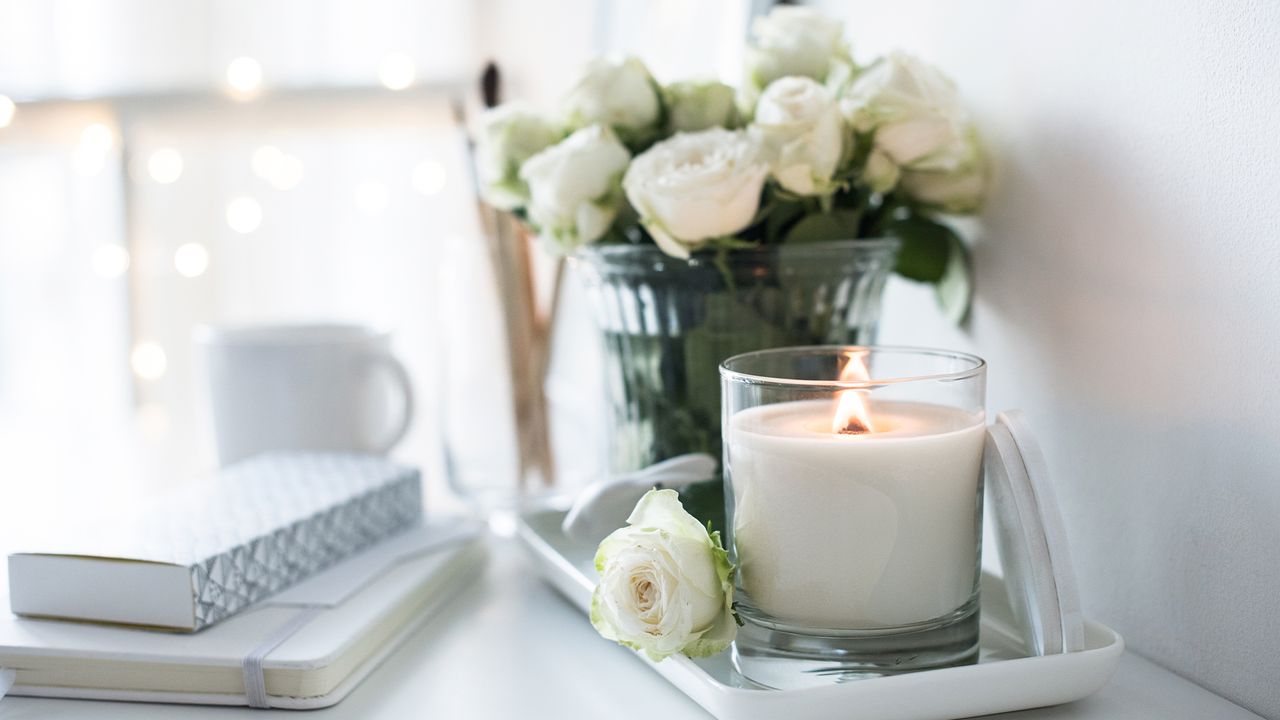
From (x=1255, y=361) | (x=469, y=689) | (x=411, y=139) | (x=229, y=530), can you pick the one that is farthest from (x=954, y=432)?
(x=411, y=139)

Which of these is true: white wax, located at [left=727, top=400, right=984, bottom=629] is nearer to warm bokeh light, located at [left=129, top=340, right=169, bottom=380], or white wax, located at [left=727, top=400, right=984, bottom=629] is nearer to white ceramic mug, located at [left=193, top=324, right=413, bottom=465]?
white ceramic mug, located at [left=193, top=324, right=413, bottom=465]

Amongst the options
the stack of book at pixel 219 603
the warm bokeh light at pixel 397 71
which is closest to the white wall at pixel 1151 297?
the stack of book at pixel 219 603

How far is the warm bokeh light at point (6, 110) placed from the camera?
1293mm

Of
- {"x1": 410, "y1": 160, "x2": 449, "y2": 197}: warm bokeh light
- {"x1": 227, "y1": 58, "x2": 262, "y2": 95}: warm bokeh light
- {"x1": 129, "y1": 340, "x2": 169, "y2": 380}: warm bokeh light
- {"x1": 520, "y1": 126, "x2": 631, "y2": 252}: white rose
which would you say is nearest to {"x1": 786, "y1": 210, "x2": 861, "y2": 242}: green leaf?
{"x1": 520, "y1": 126, "x2": 631, "y2": 252}: white rose

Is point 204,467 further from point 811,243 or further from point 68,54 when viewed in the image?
point 811,243

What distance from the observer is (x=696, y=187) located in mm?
590

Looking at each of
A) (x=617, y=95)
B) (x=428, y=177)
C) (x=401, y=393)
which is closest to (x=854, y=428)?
(x=617, y=95)

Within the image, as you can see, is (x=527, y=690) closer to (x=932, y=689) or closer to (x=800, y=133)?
(x=932, y=689)

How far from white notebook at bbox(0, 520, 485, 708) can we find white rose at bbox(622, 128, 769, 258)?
10.6 inches

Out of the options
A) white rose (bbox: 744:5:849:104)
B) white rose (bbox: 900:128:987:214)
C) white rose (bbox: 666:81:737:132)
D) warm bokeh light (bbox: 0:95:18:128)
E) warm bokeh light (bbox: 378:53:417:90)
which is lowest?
white rose (bbox: 900:128:987:214)

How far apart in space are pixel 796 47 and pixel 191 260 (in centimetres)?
95

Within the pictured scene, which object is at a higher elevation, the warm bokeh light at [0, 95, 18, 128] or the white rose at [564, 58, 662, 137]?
the warm bokeh light at [0, 95, 18, 128]

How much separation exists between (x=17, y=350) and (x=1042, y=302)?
1.26 m

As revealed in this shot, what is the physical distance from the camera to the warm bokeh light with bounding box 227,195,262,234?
134 cm
